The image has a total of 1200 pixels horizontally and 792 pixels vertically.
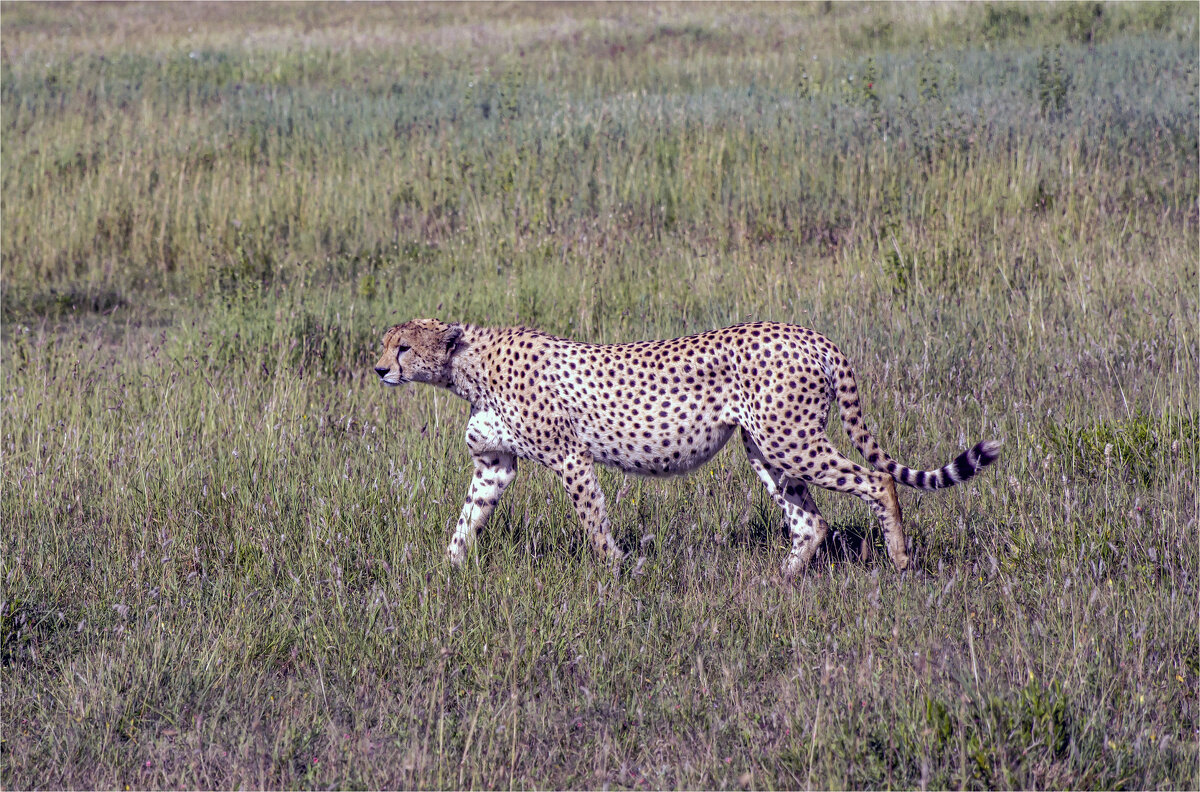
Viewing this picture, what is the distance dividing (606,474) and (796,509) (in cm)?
97

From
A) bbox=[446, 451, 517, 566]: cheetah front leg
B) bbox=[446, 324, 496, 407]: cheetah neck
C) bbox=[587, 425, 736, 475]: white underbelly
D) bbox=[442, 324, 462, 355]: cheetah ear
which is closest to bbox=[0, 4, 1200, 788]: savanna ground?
bbox=[446, 451, 517, 566]: cheetah front leg

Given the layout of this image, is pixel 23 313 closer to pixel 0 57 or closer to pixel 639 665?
pixel 639 665

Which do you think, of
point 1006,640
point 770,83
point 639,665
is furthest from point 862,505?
point 770,83

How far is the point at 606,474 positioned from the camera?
457 centimetres

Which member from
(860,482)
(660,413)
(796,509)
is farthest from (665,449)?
(860,482)

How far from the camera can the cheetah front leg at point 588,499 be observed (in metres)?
3.71

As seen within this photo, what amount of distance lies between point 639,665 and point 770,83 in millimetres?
11562

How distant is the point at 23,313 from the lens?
7766 mm

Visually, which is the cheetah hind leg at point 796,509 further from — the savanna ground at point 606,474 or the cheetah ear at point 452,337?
the cheetah ear at point 452,337

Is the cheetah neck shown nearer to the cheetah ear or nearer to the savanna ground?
the cheetah ear

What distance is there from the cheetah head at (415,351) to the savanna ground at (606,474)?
1.56 feet

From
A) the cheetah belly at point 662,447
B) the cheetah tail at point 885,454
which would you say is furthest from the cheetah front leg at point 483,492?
the cheetah tail at point 885,454

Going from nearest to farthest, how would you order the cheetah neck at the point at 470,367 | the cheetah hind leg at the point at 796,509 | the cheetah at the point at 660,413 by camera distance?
the cheetah at the point at 660,413 → the cheetah hind leg at the point at 796,509 → the cheetah neck at the point at 470,367

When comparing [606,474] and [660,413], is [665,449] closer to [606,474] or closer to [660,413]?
[660,413]
